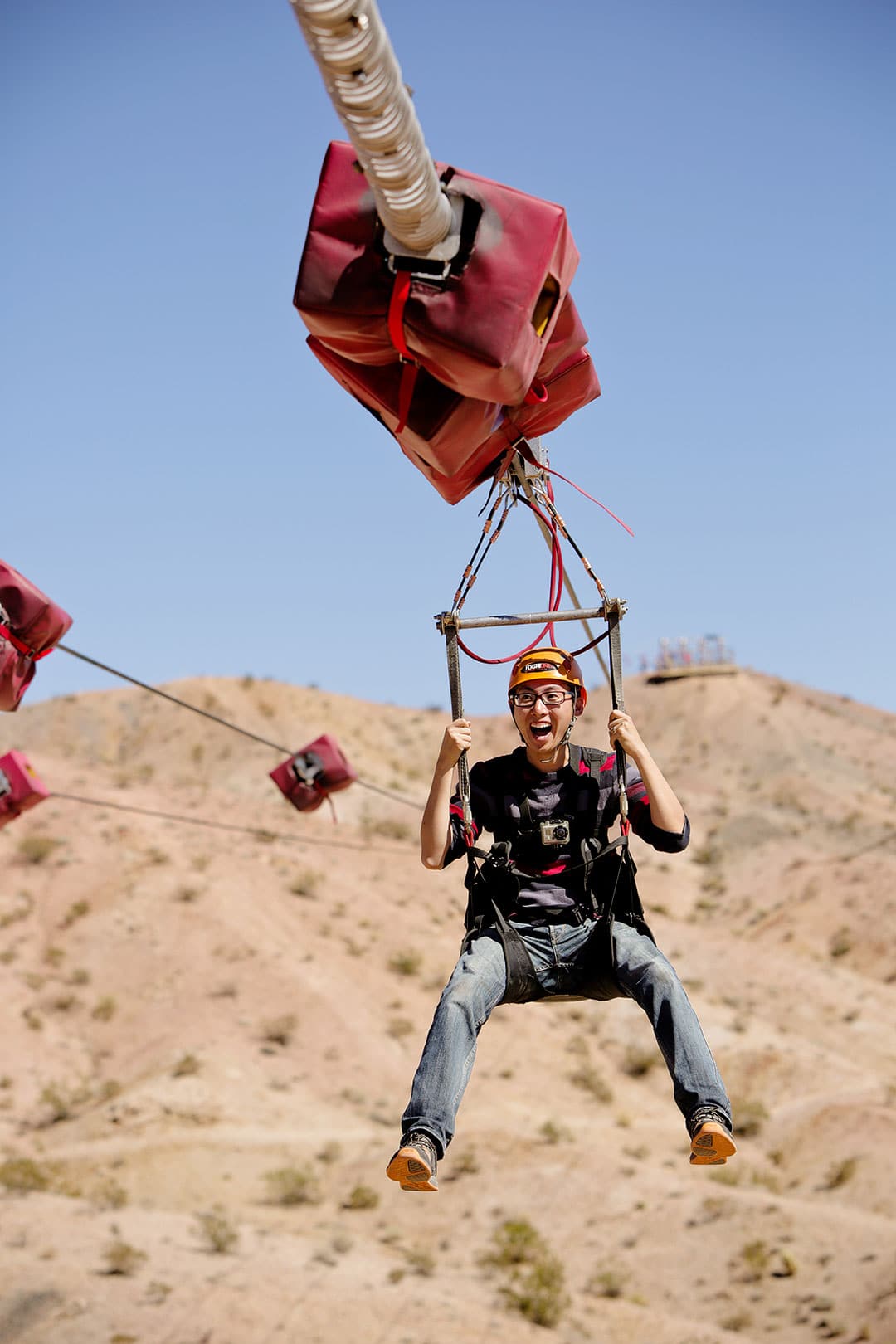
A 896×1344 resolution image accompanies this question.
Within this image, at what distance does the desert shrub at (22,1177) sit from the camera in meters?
18.0

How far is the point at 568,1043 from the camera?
25844mm

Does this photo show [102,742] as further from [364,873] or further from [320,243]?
[320,243]

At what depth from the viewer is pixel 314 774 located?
51.4 feet

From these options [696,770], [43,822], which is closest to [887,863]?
[696,770]

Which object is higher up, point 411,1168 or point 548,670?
point 548,670

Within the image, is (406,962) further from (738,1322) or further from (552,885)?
(552,885)

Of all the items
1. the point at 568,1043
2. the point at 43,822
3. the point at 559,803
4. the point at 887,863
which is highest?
the point at 887,863

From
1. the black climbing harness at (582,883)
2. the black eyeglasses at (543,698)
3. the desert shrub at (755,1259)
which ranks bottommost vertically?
the black climbing harness at (582,883)

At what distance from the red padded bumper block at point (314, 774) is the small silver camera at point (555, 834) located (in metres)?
9.97

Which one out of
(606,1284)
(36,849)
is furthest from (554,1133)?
(36,849)

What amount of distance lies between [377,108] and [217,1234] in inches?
651

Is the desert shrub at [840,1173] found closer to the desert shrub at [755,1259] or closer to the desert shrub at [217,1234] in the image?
the desert shrub at [755,1259]

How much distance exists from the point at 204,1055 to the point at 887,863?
77.6 feet

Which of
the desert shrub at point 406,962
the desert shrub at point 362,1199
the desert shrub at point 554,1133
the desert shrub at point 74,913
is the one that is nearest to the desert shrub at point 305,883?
the desert shrub at point 406,962
